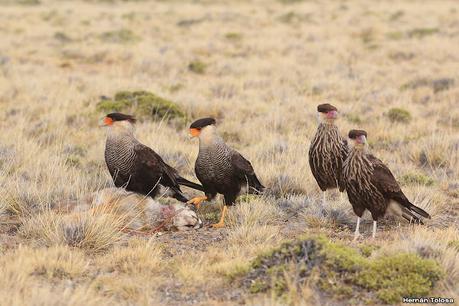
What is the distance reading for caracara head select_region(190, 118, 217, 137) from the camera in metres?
6.20

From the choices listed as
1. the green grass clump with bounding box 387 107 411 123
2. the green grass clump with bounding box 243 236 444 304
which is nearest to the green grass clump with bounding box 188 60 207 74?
the green grass clump with bounding box 387 107 411 123

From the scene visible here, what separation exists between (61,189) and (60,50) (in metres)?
14.0

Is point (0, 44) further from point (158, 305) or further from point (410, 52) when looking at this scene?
point (158, 305)

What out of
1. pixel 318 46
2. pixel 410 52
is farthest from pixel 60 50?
pixel 410 52

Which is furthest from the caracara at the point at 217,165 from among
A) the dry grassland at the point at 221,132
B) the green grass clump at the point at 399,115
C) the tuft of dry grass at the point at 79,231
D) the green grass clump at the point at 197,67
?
the green grass clump at the point at 197,67

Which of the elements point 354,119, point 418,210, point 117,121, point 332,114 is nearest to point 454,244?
point 418,210

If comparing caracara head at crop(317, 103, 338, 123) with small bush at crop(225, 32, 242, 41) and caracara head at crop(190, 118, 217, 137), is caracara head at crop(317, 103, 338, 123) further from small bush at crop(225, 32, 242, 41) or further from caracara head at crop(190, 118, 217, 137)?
small bush at crop(225, 32, 242, 41)

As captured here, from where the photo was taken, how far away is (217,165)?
6266 mm

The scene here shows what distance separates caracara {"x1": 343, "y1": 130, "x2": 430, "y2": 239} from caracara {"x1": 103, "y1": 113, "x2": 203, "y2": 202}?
2.06 m

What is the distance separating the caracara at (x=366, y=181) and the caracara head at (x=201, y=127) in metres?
1.47

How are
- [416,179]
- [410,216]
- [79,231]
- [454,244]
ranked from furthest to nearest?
1. [416,179]
2. [410,216]
3. [79,231]
4. [454,244]

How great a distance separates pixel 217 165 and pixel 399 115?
6.13m

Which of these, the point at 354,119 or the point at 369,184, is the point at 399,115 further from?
the point at 369,184

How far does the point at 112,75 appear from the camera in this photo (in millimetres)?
15891
